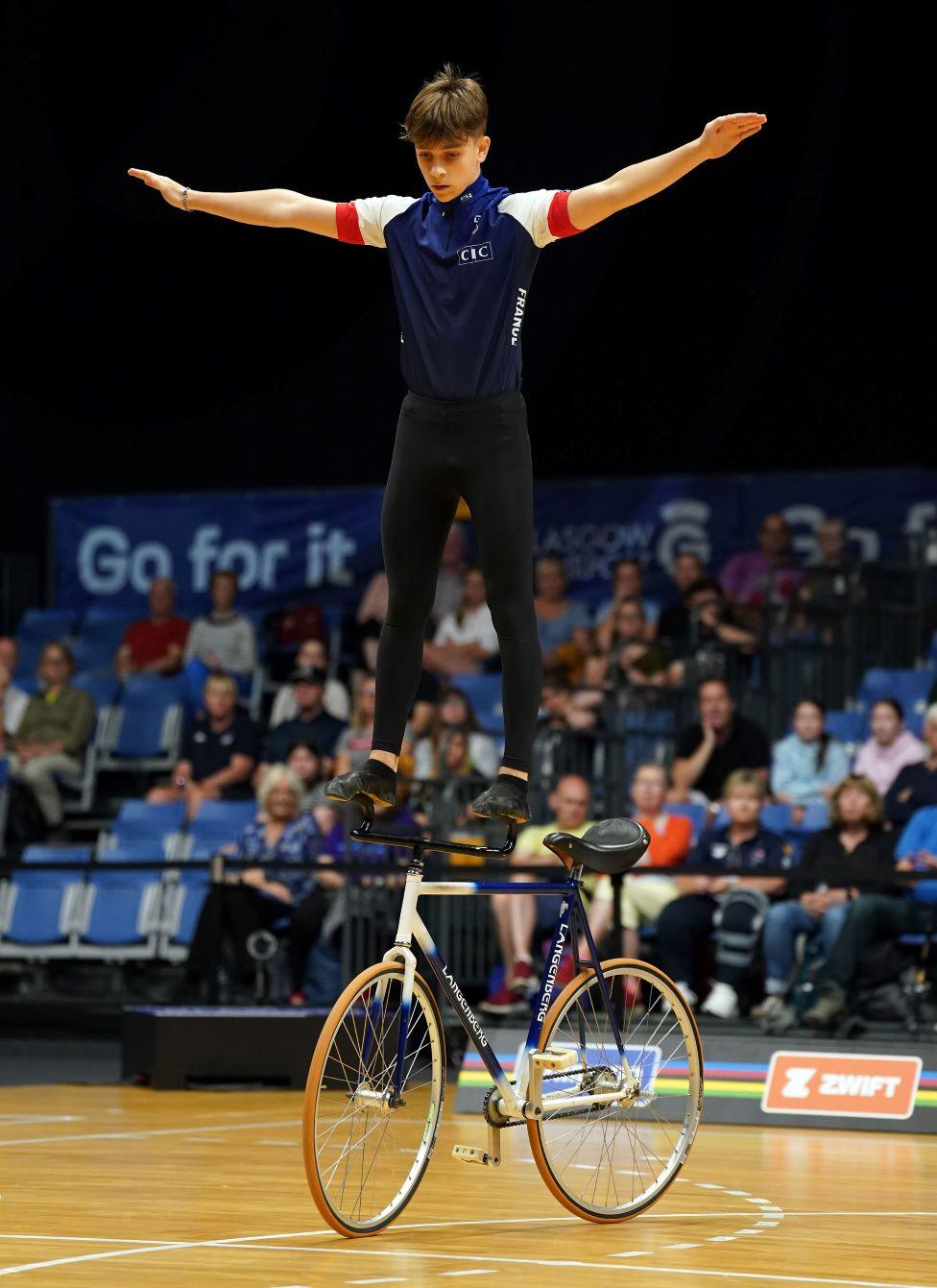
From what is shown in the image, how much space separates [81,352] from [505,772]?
10929mm

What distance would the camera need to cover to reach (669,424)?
14078 millimetres

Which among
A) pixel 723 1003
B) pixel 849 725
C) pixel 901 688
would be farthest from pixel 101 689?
pixel 723 1003

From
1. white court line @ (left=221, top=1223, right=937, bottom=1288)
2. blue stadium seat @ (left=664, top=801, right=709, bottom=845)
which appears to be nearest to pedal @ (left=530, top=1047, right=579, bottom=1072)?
white court line @ (left=221, top=1223, right=937, bottom=1288)

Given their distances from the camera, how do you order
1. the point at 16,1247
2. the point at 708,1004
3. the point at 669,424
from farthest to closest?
1. the point at 669,424
2. the point at 708,1004
3. the point at 16,1247

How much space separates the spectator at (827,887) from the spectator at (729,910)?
108 mm

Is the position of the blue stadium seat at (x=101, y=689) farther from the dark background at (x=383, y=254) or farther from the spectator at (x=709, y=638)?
the spectator at (x=709, y=638)

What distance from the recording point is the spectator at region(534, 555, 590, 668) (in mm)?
13273

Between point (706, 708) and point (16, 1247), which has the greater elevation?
point (706, 708)

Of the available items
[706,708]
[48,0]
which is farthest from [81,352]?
[706,708]

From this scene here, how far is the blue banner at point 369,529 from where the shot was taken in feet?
43.1

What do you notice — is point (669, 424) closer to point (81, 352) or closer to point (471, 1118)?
point (81, 352)

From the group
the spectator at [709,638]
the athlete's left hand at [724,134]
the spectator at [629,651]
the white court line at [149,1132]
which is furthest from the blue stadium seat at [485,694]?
the athlete's left hand at [724,134]

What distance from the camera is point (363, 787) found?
16.7 ft

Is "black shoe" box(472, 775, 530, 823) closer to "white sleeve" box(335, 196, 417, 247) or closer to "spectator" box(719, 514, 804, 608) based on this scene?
"white sleeve" box(335, 196, 417, 247)
